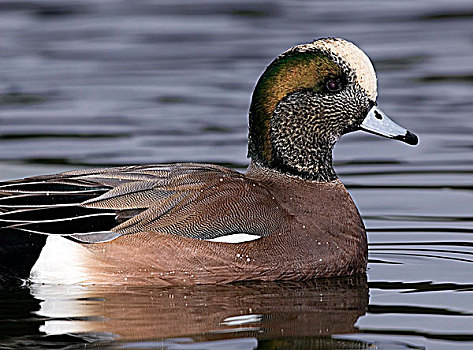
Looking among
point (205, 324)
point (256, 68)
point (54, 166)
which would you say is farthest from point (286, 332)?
point (256, 68)

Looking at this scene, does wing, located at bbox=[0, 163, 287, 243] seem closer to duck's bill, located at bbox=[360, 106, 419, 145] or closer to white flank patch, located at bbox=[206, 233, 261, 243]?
white flank patch, located at bbox=[206, 233, 261, 243]

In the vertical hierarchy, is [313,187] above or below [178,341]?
above

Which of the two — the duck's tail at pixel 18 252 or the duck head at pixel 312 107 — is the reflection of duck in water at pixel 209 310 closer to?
the duck's tail at pixel 18 252

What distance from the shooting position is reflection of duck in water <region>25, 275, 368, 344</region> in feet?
20.2

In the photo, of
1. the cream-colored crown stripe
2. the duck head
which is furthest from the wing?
the cream-colored crown stripe

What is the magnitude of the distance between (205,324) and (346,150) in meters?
4.31

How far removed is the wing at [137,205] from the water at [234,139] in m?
0.34

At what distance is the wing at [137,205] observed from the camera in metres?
6.89

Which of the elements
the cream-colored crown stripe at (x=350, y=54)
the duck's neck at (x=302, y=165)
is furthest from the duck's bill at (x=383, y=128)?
the duck's neck at (x=302, y=165)

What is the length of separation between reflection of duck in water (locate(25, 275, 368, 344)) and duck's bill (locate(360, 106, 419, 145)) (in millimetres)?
909

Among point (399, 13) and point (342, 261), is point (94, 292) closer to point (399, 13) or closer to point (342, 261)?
point (342, 261)

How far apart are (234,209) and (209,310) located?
28.9 inches

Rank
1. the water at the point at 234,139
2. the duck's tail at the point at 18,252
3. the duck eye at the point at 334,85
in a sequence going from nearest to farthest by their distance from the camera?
the water at the point at 234,139 → the duck's tail at the point at 18,252 → the duck eye at the point at 334,85

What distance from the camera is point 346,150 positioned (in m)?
10.4
